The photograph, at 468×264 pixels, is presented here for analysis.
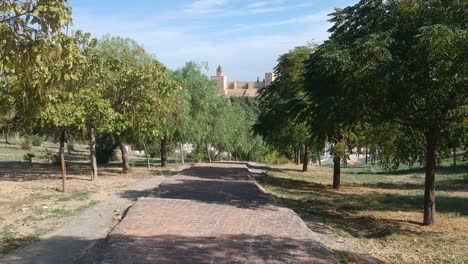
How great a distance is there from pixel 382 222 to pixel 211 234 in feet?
20.4

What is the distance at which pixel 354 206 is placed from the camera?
16734 mm

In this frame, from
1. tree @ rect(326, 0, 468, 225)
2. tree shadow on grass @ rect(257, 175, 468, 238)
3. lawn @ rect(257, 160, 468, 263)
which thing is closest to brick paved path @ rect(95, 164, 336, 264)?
→ lawn @ rect(257, 160, 468, 263)

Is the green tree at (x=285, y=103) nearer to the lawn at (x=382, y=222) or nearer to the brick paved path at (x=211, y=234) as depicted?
the lawn at (x=382, y=222)

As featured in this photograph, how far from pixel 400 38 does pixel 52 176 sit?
1641 cm

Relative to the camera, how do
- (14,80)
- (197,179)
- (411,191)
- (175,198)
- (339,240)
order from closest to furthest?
(14,80) → (339,240) → (175,198) → (197,179) → (411,191)

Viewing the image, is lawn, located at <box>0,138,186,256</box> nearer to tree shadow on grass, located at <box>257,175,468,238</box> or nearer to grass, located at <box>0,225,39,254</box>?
grass, located at <box>0,225,39,254</box>

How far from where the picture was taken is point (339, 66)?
12.3 meters

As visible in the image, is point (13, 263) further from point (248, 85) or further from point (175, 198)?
point (248, 85)

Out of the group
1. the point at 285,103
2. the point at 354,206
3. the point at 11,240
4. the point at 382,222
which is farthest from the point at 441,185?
the point at 11,240

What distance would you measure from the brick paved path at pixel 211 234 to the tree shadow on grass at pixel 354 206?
179cm

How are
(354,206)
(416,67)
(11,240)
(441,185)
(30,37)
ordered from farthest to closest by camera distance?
(441,185), (354,206), (416,67), (11,240), (30,37)

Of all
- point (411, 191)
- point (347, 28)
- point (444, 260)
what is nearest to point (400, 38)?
point (347, 28)

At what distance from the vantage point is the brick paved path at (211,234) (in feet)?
24.1

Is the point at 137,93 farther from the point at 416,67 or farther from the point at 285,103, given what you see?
the point at 416,67
